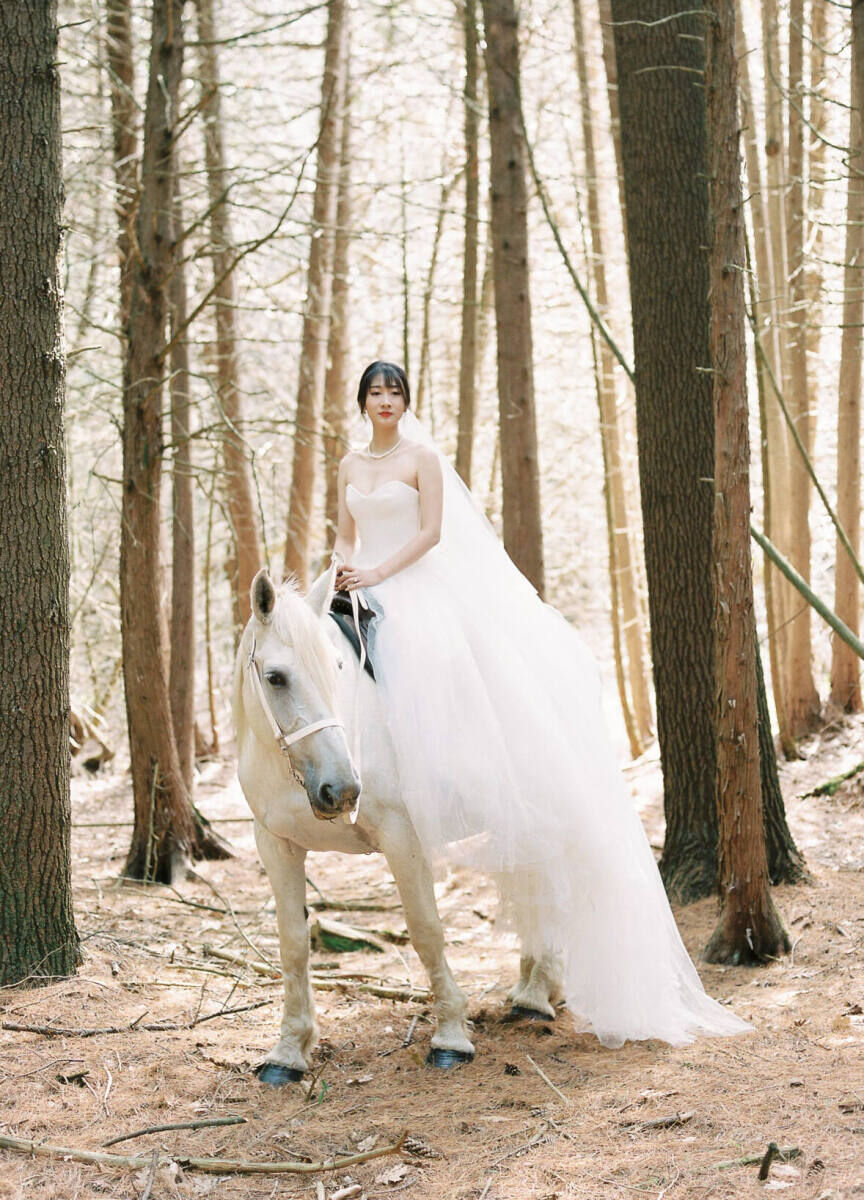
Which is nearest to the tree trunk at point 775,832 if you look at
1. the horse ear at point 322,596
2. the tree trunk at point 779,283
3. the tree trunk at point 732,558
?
the tree trunk at point 732,558

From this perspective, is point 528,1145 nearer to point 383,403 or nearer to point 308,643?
point 308,643

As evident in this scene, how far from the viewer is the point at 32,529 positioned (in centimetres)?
534

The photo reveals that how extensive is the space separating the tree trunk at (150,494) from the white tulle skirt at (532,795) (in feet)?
11.5

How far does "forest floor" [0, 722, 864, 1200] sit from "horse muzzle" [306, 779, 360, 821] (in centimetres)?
113

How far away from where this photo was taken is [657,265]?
680cm

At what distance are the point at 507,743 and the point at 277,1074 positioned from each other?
63.0 inches

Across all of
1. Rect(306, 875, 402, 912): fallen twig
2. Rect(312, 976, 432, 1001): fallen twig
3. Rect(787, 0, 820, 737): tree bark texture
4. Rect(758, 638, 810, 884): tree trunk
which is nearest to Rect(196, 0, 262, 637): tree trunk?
Rect(306, 875, 402, 912): fallen twig

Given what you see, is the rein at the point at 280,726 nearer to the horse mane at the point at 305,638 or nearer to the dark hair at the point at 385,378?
the horse mane at the point at 305,638

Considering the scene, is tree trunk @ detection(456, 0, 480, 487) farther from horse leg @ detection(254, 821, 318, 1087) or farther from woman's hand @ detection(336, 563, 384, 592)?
horse leg @ detection(254, 821, 318, 1087)

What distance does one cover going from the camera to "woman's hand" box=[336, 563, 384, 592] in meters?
4.79

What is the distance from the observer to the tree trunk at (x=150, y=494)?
7699 millimetres

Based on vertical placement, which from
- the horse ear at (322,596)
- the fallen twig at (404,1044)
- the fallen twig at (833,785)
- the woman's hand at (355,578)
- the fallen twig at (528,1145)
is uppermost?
the woman's hand at (355,578)

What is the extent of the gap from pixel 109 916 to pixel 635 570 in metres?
9.85

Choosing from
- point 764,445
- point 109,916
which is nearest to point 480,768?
point 109,916
